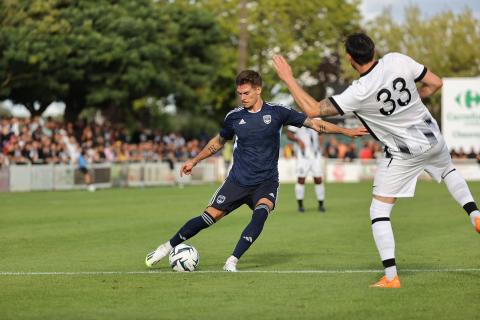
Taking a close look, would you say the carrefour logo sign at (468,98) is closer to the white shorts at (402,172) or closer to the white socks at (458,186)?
the white socks at (458,186)

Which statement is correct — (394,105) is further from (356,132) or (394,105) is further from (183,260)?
(183,260)

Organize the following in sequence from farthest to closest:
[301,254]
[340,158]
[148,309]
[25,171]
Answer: [340,158] < [25,171] < [301,254] < [148,309]

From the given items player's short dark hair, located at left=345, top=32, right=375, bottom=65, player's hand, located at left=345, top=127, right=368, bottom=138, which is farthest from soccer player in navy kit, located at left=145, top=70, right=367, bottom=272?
player's short dark hair, located at left=345, top=32, right=375, bottom=65

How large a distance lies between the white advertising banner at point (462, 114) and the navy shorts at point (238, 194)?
127 feet

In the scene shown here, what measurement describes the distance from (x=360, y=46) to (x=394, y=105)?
2.20 feet

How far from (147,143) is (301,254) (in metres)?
28.5

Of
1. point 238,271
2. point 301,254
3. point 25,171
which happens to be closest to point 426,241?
point 301,254

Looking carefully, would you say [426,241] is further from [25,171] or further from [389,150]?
[25,171]

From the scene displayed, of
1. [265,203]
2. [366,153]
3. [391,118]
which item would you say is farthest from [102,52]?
[391,118]

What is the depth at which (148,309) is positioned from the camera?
351 inches

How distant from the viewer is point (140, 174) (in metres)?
40.1

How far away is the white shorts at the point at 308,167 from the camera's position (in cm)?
2505

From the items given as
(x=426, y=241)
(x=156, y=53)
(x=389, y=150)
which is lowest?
(x=426, y=241)

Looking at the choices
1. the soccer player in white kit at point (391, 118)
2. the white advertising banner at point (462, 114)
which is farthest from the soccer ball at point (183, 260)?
the white advertising banner at point (462, 114)
